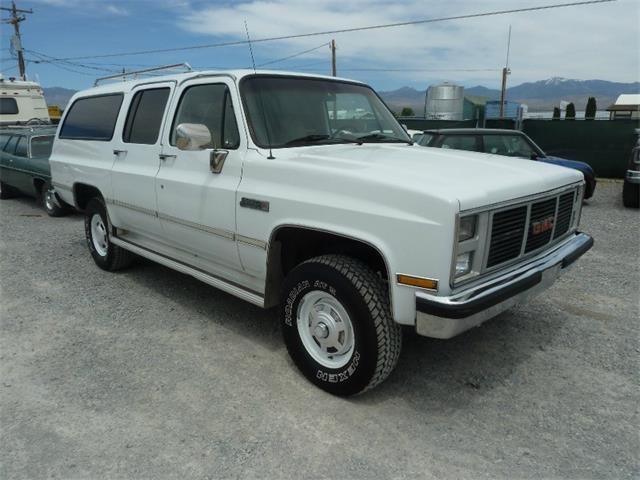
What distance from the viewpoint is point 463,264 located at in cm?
283

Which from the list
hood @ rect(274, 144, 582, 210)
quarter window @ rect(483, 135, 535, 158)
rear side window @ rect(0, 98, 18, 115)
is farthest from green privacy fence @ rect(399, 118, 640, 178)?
rear side window @ rect(0, 98, 18, 115)

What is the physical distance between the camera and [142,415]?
3.13 meters

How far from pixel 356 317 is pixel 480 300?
72 centimetres

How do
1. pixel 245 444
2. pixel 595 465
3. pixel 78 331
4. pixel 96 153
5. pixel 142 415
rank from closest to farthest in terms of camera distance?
pixel 595 465 < pixel 245 444 < pixel 142 415 < pixel 78 331 < pixel 96 153

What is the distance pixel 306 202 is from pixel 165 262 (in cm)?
207

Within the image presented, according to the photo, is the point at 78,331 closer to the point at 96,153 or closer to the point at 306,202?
the point at 96,153

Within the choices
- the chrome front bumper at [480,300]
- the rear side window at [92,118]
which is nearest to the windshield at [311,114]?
the chrome front bumper at [480,300]

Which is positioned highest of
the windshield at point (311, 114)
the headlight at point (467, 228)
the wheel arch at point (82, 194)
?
the windshield at point (311, 114)

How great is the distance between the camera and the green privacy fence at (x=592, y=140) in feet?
46.6

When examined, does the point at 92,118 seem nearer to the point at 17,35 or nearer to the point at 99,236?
the point at 99,236

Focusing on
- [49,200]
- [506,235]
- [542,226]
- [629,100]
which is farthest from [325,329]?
[629,100]

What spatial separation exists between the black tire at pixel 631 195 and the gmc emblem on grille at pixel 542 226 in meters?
8.12

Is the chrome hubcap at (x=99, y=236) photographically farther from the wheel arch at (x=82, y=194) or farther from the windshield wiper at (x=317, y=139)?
the windshield wiper at (x=317, y=139)

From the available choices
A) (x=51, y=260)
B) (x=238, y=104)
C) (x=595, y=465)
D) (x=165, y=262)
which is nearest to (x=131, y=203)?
(x=165, y=262)
